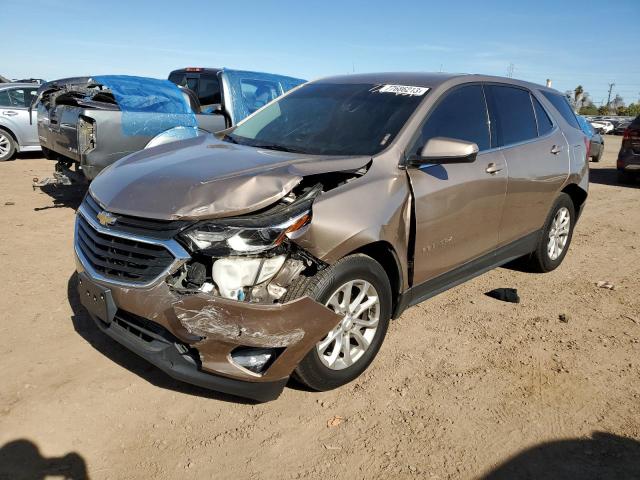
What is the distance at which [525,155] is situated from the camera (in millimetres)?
4414

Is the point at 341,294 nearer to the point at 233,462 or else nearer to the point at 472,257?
the point at 233,462

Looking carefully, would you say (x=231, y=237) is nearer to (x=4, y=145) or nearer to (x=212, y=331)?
(x=212, y=331)

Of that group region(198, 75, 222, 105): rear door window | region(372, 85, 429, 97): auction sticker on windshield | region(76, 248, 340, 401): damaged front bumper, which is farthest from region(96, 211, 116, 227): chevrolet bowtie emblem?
region(198, 75, 222, 105): rear door window

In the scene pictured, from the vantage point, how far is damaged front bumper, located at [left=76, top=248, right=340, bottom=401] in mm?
2498

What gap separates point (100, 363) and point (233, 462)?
127cm

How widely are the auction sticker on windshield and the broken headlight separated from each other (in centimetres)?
170

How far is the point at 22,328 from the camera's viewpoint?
3.72m

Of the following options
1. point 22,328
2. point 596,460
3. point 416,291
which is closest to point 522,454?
point 596,460

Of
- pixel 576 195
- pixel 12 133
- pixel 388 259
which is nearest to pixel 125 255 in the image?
pixel 388 259

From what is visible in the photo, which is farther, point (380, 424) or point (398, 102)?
point (398, 102)

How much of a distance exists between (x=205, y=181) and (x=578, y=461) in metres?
2.38

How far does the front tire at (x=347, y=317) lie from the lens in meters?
2.80

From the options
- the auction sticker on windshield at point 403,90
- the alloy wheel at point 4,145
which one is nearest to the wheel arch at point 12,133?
the alloy wheel at point 4,145

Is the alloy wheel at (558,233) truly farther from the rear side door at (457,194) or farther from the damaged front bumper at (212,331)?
the damaged front bumper at (212,331)
